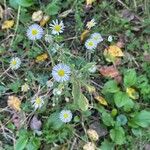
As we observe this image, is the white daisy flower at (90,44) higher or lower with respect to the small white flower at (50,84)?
higher

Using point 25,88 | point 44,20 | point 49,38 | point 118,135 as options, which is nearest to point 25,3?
point 44,20

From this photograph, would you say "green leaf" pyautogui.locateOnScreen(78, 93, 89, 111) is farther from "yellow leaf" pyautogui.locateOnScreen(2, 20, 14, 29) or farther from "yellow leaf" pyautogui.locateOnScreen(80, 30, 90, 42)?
"yellow leaf" pyautogui.locateOnScreen(2, 20, 14, 29)

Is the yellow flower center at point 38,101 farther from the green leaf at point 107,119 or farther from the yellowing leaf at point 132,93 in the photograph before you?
the yellowing leaf at point 132,93

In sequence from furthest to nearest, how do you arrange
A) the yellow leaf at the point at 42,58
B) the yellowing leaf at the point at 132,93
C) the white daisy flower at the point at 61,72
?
the yellow leaf at the point at 42,58, the yellowing leaf at the point at 132,93, the white daisy flower at the point at 61,72

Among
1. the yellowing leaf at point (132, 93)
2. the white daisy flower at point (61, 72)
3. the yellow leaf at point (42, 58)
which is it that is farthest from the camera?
the yellow leaf at point (42, 58)

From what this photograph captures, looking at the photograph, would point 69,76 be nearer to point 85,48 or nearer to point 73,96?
point 73,96

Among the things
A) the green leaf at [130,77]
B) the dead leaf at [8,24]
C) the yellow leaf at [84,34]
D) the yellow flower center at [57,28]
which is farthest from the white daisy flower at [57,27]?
the green leaf at [130,77]

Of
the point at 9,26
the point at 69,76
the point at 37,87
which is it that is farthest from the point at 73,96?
the point at 9,26
